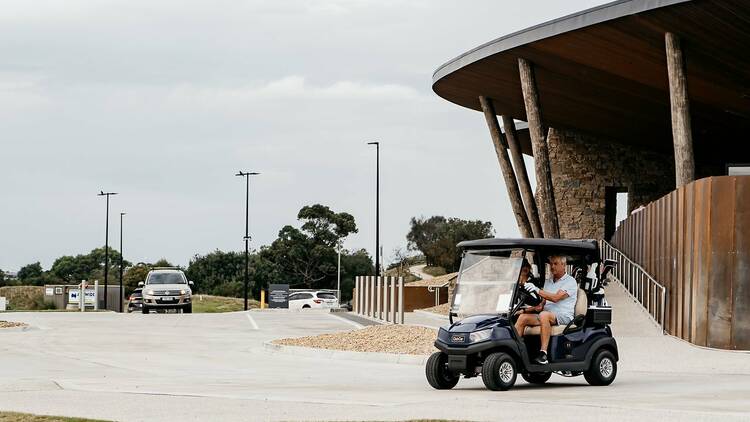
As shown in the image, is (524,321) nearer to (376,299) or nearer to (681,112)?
(681,112)

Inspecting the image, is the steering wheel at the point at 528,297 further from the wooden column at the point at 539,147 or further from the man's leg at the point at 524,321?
the wooden column at the point at 539,147

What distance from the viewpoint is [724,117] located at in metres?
42.0

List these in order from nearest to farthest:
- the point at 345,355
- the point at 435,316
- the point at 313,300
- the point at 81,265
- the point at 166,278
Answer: the point at 345,355
the point at 435,316
the point at 166,278
the point at 313,300
the point at 81,265

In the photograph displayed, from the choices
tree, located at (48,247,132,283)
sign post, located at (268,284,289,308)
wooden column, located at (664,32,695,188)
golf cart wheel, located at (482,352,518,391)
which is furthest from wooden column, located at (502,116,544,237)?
tree, located at (48,247,132,283)

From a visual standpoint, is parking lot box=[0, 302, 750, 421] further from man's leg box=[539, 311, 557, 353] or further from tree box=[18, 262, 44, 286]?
tree box=[18, 262, 44, 286]

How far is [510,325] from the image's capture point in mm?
13742

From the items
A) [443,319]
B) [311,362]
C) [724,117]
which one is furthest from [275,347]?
[724,117]

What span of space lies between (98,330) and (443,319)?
10767 mm

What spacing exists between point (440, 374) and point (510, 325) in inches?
45.1

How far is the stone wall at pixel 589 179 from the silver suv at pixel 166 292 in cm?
1579

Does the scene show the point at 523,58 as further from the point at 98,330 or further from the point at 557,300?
the point at 557,300

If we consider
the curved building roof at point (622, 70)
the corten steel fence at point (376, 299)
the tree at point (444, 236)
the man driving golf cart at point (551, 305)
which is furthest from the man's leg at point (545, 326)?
the tree at point (444, 236)

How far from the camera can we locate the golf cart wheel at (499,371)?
13.5 meters

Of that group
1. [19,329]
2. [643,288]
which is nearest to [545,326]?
[643,288]
